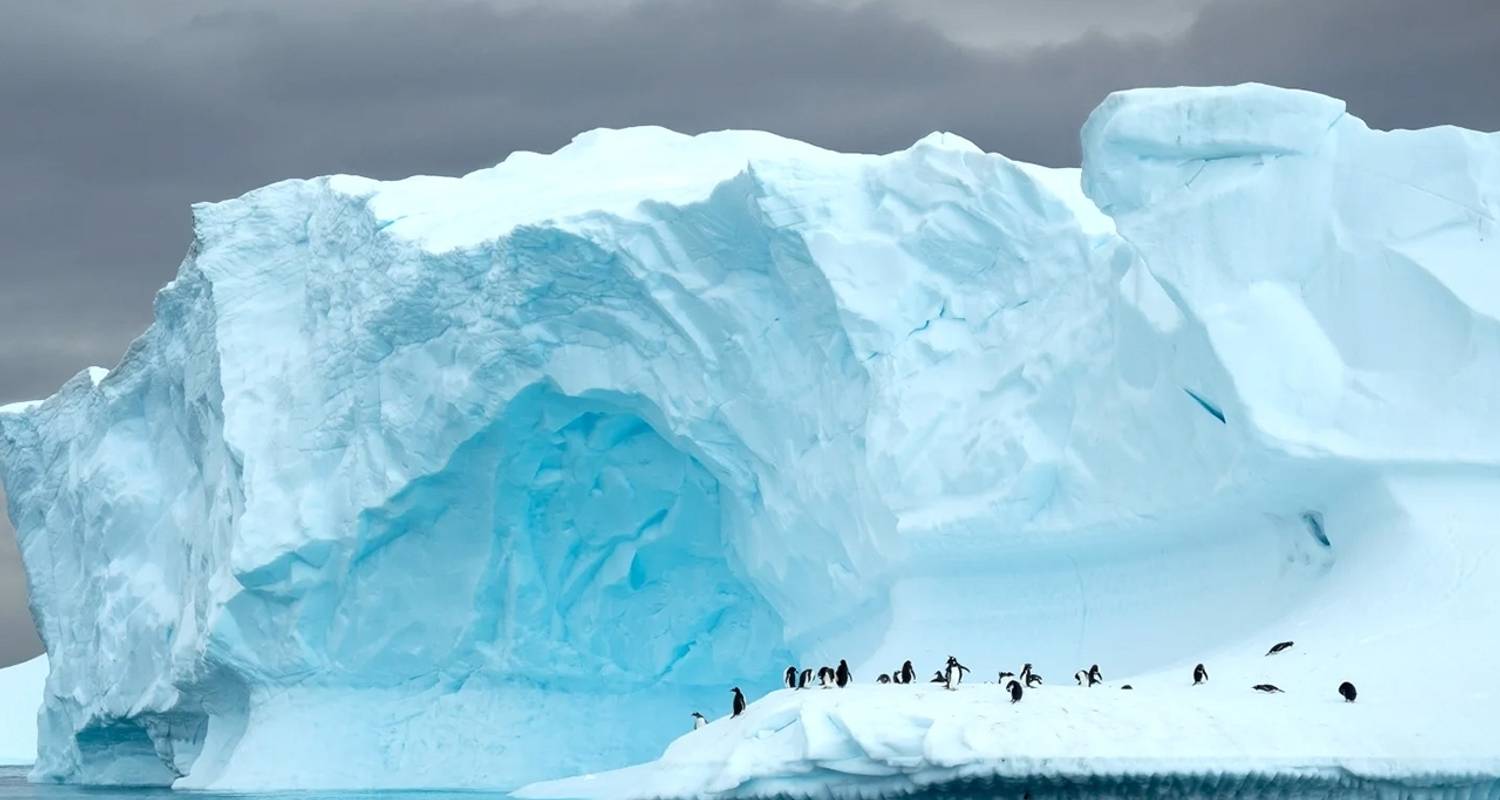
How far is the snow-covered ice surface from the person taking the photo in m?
55.3

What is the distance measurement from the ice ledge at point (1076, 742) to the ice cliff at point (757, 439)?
12.4 inches

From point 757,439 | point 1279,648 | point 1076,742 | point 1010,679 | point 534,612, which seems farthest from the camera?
point 534,612

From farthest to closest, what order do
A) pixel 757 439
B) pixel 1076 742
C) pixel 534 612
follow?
pixel 534 612 < pixel 757 439 < pixel 1076 742

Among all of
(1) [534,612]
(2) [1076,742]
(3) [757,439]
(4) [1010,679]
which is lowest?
(2) [1076,742]

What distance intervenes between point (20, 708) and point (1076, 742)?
48.9 meters

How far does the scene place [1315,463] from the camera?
58.6 ft

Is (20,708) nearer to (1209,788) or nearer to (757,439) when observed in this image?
(757,439)

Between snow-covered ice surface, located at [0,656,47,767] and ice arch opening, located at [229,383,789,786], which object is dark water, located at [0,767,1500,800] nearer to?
ice arch opening, located at [229,383,789,786]

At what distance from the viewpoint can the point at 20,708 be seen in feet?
187

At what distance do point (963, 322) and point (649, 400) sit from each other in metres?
4.39

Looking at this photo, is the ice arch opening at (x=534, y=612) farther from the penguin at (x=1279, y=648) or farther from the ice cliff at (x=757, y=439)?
the penguin at (x=1279, y=648)

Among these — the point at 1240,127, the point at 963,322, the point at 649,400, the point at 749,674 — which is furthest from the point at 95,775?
the point at 1240,127

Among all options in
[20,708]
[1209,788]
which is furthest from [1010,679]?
[20,708]

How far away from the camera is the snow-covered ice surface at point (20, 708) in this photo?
55281 millimetres
